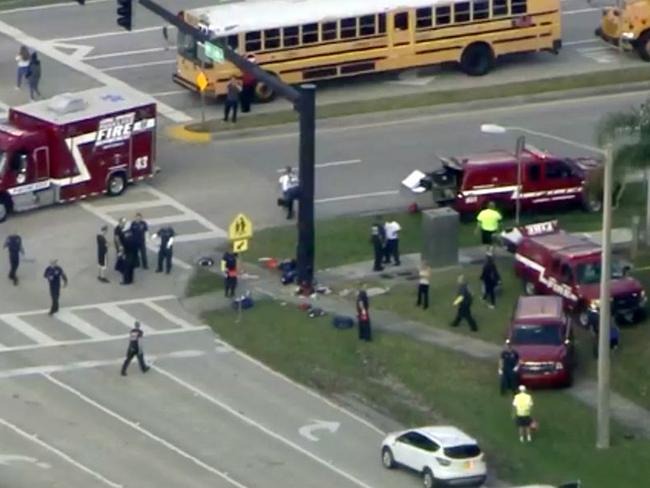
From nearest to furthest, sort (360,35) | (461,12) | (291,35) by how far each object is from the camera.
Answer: (291,35)
(360,35)
(461,12)

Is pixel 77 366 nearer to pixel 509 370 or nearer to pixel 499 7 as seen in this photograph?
pixel 509 370

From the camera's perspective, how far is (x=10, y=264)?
65.6 meters

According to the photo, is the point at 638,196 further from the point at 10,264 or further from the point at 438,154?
the point at 10,264

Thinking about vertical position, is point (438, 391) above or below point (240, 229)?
below

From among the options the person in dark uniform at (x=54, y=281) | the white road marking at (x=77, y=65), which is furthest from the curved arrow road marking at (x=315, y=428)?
the white road marking at (x=77, y=65)

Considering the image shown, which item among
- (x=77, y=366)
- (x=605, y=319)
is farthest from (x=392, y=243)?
(x=605, y=319)

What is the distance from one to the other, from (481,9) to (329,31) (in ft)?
15.5

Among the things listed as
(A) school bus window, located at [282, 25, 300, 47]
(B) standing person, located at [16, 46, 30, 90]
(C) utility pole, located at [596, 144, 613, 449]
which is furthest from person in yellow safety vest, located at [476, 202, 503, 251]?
(B) standing person, located at [16, 46, 30, 90]

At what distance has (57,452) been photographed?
181 feet

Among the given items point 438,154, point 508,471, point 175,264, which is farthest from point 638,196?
point 508,471

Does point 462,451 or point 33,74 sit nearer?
point 462,451

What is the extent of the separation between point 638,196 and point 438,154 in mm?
6889

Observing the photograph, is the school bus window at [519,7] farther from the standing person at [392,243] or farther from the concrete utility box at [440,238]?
the standing person at [392,243]

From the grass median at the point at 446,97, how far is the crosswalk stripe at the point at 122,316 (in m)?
13.5
